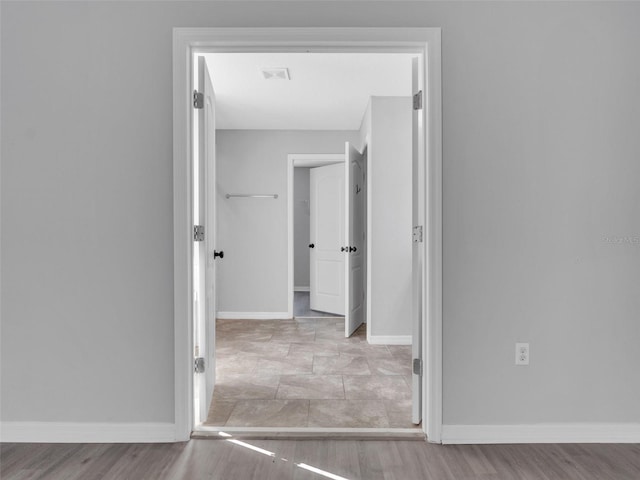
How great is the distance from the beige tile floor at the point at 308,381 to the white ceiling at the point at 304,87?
2.45 metres

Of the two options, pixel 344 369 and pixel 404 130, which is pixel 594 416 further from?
pixel 404 130

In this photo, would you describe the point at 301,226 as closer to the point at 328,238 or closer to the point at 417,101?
the point at 328,238

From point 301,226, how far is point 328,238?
103 inches

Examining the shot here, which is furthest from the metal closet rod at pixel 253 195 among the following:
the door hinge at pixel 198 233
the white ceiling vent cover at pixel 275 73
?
the door hinge at pixel 198 233

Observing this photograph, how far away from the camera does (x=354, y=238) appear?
4.52 metres

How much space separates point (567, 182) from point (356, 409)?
5.69ft

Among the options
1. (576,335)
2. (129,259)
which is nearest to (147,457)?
(129,259)

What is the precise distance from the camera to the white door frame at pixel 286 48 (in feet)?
6.82

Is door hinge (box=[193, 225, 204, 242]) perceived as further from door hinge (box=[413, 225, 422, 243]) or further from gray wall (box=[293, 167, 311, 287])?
gray wall (box=[293, 167, 311, 287])

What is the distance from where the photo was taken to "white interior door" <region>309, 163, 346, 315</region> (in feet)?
18.4

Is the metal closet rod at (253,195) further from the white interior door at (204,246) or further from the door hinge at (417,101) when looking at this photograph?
the door hinge at (417,101)

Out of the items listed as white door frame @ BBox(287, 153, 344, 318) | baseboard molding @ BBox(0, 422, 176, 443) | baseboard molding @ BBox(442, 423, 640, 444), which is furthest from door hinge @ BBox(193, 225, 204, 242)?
white door frame @ BBox(287, 153, 344, 318)

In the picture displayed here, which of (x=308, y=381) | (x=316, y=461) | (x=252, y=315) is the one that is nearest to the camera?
(x=316, y=461)

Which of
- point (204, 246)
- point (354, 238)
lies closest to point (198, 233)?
point (204, 246)
